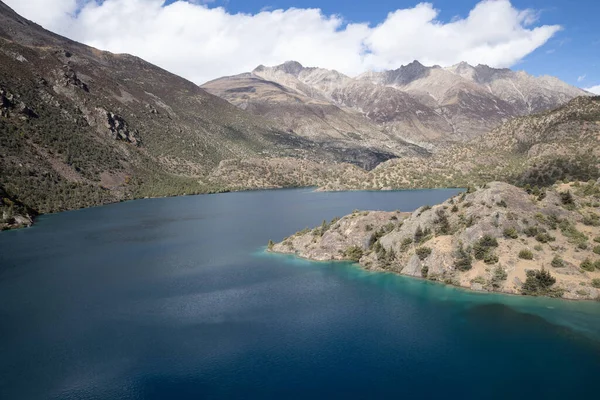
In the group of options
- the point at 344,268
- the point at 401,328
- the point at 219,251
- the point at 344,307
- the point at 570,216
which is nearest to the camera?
the point at 401,328

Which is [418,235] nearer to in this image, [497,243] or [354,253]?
[354,253]

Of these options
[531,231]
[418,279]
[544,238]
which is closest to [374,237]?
[418,279]

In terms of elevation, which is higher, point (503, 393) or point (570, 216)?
point (570, 216)

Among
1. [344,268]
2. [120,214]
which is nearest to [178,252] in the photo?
[344,268]

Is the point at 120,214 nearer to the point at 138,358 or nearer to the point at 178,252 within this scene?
the point at 178,252

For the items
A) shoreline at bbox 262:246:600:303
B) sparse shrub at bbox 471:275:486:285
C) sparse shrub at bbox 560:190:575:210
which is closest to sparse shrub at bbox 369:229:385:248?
shoreline at bbox 262:246:600:303

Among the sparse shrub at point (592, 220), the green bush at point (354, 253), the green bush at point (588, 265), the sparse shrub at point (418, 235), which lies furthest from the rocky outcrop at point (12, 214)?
the sparse shrub at point (592, 220)

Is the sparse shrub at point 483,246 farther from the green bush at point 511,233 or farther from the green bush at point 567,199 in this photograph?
the green bush at point 567,199
